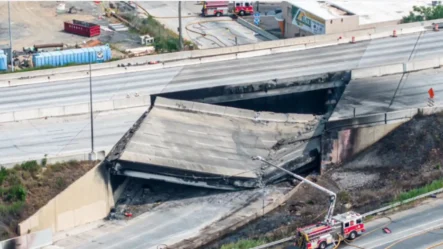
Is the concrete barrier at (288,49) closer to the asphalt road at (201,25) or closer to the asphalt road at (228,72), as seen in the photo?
the asphalt road at (228,72)

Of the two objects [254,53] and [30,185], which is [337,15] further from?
[30,185]

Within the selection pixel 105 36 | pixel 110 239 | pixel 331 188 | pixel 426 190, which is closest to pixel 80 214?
pixel 110 239

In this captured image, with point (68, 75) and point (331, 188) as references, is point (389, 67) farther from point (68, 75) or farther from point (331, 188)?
point (68, 75)

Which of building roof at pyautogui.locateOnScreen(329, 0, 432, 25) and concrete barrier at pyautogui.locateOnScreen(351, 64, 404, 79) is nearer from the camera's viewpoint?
concrete barrier at pyautogui.locateOnScreen(351, 64, 404, 79)

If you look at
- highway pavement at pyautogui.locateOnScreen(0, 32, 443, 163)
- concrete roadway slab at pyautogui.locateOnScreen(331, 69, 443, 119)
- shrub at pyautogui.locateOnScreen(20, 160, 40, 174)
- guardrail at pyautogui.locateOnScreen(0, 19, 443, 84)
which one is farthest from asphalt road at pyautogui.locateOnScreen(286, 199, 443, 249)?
guardrail at pyautogui.locateOnScreen(0, 19, 443, 84)

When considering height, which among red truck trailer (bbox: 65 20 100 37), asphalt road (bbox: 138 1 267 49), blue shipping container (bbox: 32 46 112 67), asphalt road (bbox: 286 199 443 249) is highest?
asphalt road (bbox: 286 199 443 249)

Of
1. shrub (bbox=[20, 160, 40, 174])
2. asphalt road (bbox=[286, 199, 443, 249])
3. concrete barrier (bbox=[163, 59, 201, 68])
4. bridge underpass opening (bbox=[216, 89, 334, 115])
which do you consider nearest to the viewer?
asphalt road (bbox=[286, 199, 443, 249])

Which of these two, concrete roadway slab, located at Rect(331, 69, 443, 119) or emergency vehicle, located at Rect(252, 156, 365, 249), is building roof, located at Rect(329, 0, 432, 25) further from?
emergency vehicle, located at Rect(252, 156, 365, 249)
